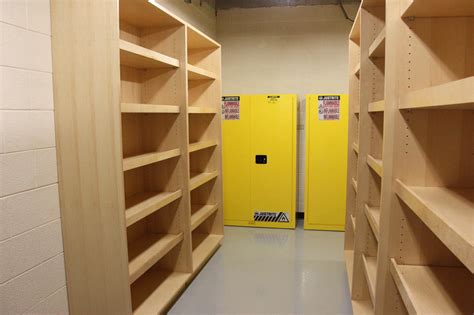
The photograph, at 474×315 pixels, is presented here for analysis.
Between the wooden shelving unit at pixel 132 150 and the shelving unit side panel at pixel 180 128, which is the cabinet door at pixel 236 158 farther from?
the shelving unit side panel at pixel 180 128

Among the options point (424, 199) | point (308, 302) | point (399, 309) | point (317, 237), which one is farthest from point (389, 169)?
point (317, 237)

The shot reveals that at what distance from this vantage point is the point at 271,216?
482 centimetres

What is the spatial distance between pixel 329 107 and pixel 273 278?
88.1 inches

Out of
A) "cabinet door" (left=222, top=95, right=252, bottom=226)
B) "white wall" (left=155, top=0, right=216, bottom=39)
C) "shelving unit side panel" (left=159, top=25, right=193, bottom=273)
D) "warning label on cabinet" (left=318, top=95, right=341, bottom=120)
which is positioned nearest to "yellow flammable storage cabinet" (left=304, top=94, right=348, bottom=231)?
"warning label on cabinet" (left=318, top=95, right=341, bottom=120)

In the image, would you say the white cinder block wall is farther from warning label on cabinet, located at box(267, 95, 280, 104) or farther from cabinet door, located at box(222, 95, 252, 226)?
warning label on cabinet, located at box(267, 95, 280, 104)

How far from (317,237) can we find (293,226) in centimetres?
40

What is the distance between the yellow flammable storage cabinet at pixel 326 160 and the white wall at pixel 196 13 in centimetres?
165

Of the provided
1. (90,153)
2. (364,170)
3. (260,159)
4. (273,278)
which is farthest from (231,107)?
(90,153)

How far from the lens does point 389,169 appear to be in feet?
5.74

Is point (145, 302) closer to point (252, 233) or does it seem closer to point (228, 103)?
point (252, 233)

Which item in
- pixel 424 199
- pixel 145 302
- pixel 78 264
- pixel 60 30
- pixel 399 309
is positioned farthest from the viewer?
pixel 145 302

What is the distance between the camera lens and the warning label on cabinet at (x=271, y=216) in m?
4.79

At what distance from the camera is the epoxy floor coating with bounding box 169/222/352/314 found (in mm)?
2871

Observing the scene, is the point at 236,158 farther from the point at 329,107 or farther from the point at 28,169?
the point at 28,169
